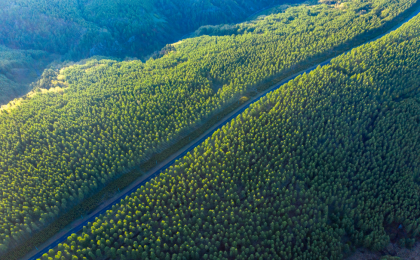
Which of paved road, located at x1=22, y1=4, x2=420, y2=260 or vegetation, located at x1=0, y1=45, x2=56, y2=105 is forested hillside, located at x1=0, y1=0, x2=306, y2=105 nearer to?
vegetation, located at x1=0, y1=45, x2=56, y2=105

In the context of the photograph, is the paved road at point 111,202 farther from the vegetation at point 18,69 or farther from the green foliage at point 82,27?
the green foliage at point 82,27

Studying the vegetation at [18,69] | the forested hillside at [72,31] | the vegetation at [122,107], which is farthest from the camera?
the forested hillside at [72,31]

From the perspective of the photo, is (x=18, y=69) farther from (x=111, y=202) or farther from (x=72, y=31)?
(x=111, y=202)

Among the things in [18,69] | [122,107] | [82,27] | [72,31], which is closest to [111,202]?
[122,107]

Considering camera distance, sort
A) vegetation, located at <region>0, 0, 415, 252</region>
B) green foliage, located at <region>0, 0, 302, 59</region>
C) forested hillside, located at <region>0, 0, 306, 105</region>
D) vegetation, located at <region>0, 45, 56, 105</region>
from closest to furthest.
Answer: vegetation, located at <region>0, 0, 415, 252</region>, vegetation, located at <region>0, 45, 56, 105</region>, forested hillside, located at <region>0, 0, 306, 105</region>, green foliage, located at <region>0, 0, 302, 59</region>

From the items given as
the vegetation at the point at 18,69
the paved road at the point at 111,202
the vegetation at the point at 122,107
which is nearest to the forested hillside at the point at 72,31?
the vegetation at the point at 18,69

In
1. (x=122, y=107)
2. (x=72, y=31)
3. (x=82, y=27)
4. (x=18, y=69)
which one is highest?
(x=82, y=27)

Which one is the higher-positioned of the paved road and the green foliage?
the green foliage

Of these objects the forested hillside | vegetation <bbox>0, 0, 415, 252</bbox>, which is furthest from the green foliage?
vegetation <bbox>0, 0, 415, 252</bbox>
